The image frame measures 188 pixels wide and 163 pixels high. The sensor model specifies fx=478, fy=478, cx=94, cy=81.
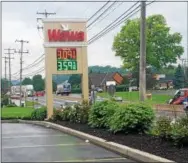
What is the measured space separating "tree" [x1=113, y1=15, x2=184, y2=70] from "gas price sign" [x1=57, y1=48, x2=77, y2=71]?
6113 cm

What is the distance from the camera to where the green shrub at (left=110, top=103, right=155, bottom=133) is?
1466 centimetres

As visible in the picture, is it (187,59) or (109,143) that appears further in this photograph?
(187,59)

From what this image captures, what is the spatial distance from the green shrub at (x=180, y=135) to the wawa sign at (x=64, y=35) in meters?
18.2

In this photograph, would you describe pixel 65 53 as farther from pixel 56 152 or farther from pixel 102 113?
pixel 56 152

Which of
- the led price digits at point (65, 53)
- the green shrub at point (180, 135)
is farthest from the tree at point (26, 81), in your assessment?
the green shrub at point (180, 135)

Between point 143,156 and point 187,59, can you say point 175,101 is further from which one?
point 143,156

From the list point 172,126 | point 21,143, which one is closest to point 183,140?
point 172,126

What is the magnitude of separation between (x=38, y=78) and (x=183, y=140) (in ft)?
450

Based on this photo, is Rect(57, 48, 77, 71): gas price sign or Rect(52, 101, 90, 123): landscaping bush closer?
Rect(52, 101, 90, 123): landscaping bush

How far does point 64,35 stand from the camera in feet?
96.0

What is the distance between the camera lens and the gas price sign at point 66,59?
96.4 ft

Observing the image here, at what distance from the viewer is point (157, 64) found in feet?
302

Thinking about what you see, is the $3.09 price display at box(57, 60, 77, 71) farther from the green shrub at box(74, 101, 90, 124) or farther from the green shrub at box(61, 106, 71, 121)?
the green shrub at box(74, 101, 90, 124)

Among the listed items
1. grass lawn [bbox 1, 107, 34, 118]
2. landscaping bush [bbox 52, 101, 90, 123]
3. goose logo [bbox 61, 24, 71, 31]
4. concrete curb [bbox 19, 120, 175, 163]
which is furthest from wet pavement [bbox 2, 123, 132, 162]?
grass lawn [bbox 1, 107, 34, 118]
